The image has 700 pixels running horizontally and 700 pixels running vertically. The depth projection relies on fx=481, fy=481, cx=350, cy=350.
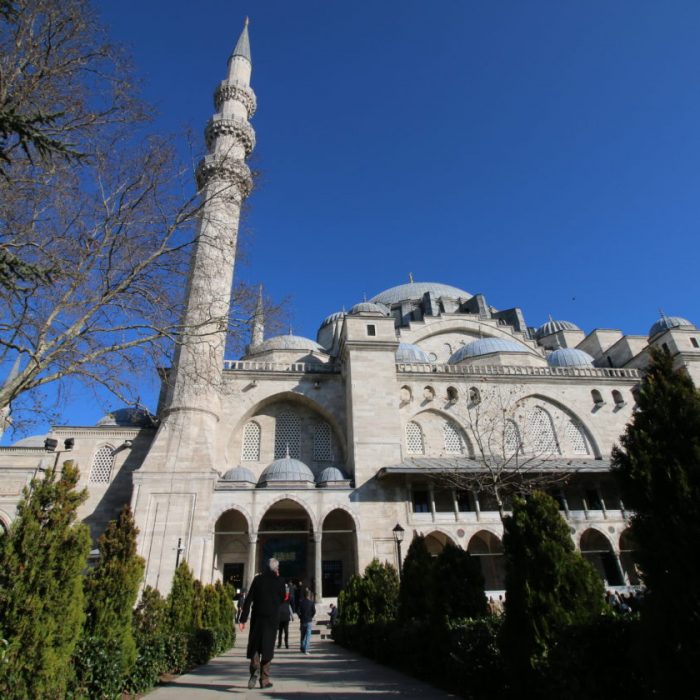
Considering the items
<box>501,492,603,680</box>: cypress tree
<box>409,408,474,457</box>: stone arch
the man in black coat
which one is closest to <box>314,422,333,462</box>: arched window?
<box>409,408,474,457</box>: stone arch

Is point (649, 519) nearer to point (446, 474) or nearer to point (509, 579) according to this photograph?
point (509, 579)

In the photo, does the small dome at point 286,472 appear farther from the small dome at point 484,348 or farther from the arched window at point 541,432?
the small dome at point 484,348

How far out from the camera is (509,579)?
5.13 meters

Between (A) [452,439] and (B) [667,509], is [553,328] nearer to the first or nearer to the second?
(A) [452,439]

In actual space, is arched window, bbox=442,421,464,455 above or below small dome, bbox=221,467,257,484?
above

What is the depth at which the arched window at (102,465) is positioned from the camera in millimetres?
20438

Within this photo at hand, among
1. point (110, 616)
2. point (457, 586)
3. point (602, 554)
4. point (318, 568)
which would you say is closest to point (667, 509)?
point (457, 586)

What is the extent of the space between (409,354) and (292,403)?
24.1 feet

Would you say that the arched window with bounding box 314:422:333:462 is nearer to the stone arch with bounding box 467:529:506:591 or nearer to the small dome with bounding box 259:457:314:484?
the small dome with bounding box 259:457:314:484

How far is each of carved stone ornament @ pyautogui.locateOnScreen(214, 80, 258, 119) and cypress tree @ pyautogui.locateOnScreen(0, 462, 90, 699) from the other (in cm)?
2732

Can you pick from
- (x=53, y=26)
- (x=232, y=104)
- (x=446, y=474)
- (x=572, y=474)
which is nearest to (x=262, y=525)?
(x=446, y=474)

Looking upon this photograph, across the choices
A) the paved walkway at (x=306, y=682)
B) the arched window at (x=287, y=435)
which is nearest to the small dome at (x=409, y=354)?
the arched window at (x=287, y=435)

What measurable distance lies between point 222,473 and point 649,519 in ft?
63.2

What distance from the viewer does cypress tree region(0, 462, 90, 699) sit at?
409 centimetres
